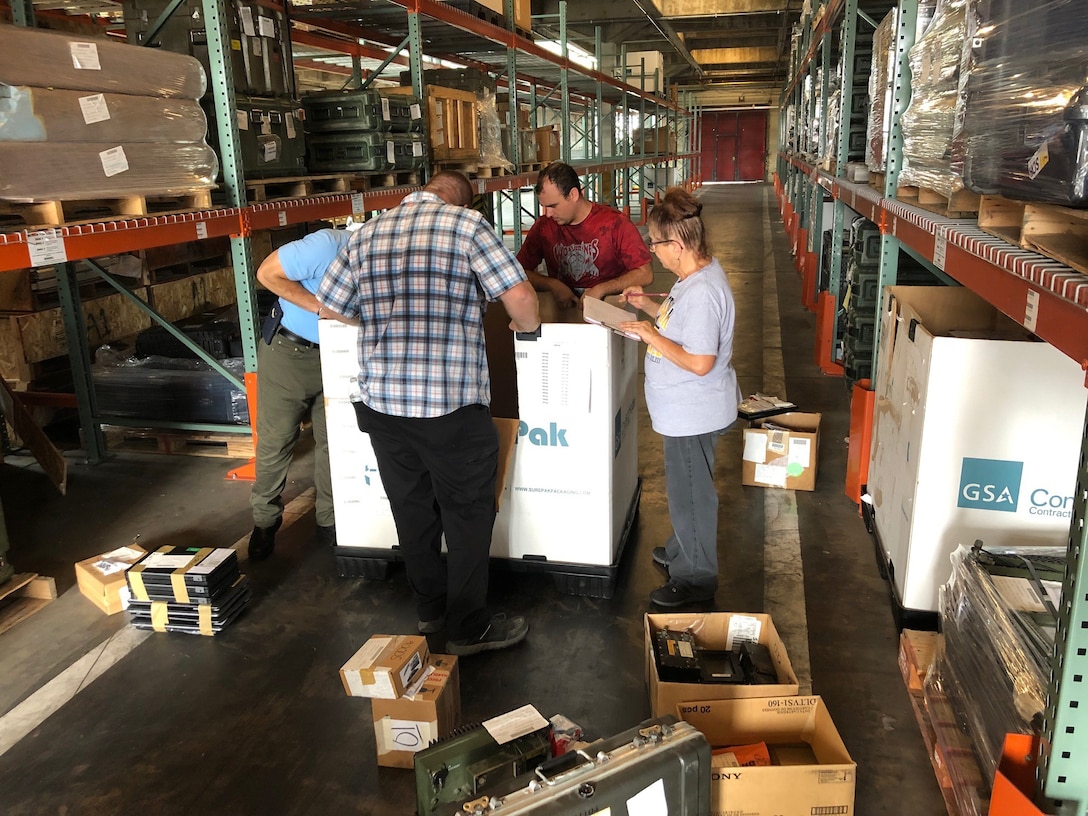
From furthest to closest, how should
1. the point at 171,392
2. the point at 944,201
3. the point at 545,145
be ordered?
the point at 545,145
the point at 171,392
the point at 944,201

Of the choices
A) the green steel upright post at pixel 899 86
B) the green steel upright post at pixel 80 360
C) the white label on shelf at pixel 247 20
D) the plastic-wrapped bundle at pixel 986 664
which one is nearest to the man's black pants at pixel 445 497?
the plastic-wrapped bundle at pixel 986 664

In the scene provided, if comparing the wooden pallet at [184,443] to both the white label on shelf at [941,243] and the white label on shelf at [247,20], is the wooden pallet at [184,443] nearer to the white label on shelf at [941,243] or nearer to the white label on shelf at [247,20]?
the white label on shelf at [247,20]

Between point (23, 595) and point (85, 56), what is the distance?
2636mm

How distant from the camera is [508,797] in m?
1.93

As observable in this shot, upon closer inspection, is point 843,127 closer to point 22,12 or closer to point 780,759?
point 780,759

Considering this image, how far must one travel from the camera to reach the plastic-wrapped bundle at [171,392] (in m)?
5.90

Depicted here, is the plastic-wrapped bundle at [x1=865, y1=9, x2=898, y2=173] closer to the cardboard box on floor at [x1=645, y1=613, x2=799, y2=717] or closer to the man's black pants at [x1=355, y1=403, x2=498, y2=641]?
the cardboard box on floor at [x1=645, y1=613, x2=799, y2=717]

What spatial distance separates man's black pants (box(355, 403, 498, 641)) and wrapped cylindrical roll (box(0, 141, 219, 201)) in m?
1.65

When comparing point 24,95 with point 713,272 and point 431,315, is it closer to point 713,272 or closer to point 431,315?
point 431,315

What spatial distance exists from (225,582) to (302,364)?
1141 millimetres

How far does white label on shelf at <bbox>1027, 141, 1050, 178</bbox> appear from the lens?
1863mm

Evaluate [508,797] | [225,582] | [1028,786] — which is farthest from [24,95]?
[1028,786]

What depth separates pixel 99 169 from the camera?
3682mm

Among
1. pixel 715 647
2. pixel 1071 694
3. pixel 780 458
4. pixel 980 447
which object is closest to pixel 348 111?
pixel 780 458
